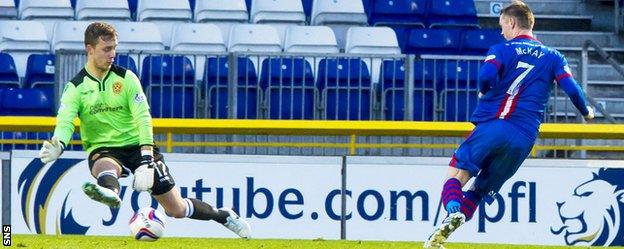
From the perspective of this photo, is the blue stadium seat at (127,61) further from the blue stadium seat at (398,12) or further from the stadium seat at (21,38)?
the blue stadium seat at (398,12)

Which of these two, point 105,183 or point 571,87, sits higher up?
point 571,87

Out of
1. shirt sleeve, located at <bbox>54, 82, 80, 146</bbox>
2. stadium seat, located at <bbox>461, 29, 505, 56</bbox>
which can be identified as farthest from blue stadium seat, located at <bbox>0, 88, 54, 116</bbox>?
shirt sleeve, located at <bbox>54, 82, 80, 146</bbox>

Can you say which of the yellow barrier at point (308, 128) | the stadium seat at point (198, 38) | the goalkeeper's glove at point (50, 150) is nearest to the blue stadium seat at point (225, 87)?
the stadium seat at point (198, 38)

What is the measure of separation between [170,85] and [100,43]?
19.0 ft

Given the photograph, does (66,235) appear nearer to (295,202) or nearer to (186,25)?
(295,202)

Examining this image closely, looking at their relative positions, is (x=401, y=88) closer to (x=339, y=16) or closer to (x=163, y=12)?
(x=339, y=16)

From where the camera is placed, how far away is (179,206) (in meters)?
11.5

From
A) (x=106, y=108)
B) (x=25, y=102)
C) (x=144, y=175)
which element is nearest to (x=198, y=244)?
(x=144, y=175)

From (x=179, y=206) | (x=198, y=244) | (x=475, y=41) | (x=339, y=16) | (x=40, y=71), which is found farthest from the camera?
(x=339, y=16)

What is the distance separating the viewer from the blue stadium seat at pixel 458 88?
1681 cm

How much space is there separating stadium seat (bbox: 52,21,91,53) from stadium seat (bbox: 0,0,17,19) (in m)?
0.88

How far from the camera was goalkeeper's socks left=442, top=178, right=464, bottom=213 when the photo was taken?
34.9 feet

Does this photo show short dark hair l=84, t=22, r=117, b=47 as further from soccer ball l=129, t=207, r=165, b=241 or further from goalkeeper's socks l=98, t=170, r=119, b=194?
soccer ball l=129, t=207, r=165, b=241

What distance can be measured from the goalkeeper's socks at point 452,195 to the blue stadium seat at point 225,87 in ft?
20.0
